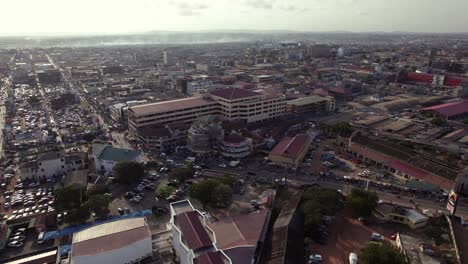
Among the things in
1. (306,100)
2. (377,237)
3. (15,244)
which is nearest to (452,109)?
(306,100)

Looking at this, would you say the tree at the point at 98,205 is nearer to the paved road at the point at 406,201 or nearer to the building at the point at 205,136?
the building at the point at 205,136

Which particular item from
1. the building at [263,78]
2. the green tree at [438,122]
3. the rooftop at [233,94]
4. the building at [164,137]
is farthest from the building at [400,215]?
the building at [263,78]

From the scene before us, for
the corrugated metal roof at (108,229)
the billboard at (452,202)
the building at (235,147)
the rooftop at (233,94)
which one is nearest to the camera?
the corrugated metal roof at (108,229)

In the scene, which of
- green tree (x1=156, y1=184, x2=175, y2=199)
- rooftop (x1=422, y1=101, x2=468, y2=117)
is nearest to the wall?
green tree (x1=156, y1=184, x2=175, y2=199)

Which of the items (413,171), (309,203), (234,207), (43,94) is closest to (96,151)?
(234,207)

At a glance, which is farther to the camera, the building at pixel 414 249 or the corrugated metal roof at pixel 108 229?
the corrugated metal roof at pixel 108 229

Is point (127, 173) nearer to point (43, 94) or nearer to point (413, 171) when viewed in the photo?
point (413, 171)

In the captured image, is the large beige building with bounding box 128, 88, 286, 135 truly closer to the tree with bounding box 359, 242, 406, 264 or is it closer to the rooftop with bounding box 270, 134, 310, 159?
the rooftop with bounding box 270, 134, 310, 159
